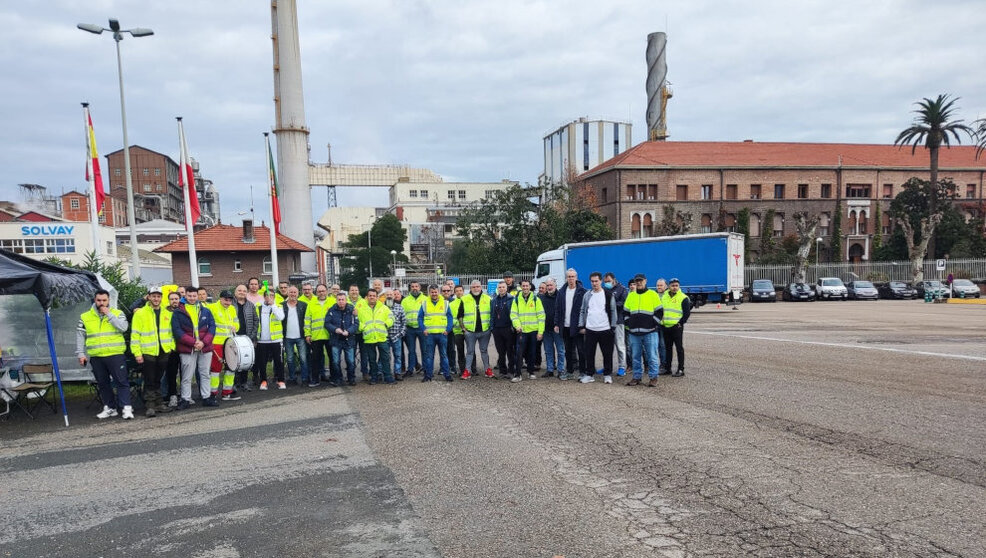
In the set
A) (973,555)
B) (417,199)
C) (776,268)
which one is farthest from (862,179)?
(973,555)

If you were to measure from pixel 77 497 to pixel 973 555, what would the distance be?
7039 mm

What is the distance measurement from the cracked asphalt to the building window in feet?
194

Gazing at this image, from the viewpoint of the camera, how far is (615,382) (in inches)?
409

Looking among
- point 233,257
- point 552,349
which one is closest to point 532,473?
point 552,349

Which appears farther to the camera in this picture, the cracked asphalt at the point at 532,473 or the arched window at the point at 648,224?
the arched window at the point at 648,224

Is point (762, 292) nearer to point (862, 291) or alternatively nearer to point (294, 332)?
point (862, 291)

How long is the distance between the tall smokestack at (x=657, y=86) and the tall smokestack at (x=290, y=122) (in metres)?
41.6

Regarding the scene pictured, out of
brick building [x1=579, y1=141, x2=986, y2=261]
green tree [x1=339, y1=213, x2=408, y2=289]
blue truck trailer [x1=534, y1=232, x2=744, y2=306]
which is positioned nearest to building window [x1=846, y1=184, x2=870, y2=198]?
brick building [x1=579, y1=141, x2=986, y2=261]

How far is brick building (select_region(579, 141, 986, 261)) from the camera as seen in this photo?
59.0 meters

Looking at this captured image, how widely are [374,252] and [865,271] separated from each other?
43007mm

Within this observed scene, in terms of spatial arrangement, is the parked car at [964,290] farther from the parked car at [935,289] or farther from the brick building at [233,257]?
the brick building at [233,257]

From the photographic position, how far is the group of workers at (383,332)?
9.34m

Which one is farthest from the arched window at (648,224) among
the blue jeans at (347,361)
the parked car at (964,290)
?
the blue jeans at (347,361)

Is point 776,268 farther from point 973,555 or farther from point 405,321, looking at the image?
point 973,555
